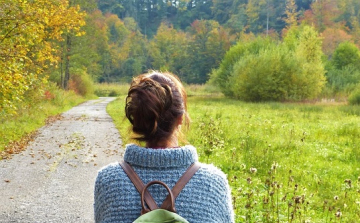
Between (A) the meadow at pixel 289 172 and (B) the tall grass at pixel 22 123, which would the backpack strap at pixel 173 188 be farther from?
(B) the tall grass at pixel 22 123

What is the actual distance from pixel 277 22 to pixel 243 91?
59.9m

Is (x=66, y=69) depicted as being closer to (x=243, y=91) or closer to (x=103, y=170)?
(x=243, y=91)

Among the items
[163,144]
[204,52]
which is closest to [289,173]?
[163,144]

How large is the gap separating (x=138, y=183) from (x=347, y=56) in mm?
60064

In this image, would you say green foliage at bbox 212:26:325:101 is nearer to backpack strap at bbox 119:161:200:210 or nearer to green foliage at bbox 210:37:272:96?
green foliage at bbox 210:37:272:96

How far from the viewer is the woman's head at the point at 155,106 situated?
196 cm

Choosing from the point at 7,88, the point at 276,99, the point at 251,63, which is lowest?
the point at 276,99

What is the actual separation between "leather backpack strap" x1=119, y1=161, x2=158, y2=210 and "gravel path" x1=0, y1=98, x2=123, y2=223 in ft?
13.6

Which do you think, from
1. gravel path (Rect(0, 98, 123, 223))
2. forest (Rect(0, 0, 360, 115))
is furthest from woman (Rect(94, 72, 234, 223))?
gravel path (Rect(0, 98, 123, 223))

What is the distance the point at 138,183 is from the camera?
195cm

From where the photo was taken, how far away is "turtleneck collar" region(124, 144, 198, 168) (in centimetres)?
199

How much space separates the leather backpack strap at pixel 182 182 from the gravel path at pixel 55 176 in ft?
13.9

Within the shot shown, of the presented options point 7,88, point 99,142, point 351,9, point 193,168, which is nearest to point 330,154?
point 99,142

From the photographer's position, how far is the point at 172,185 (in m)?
1.96
